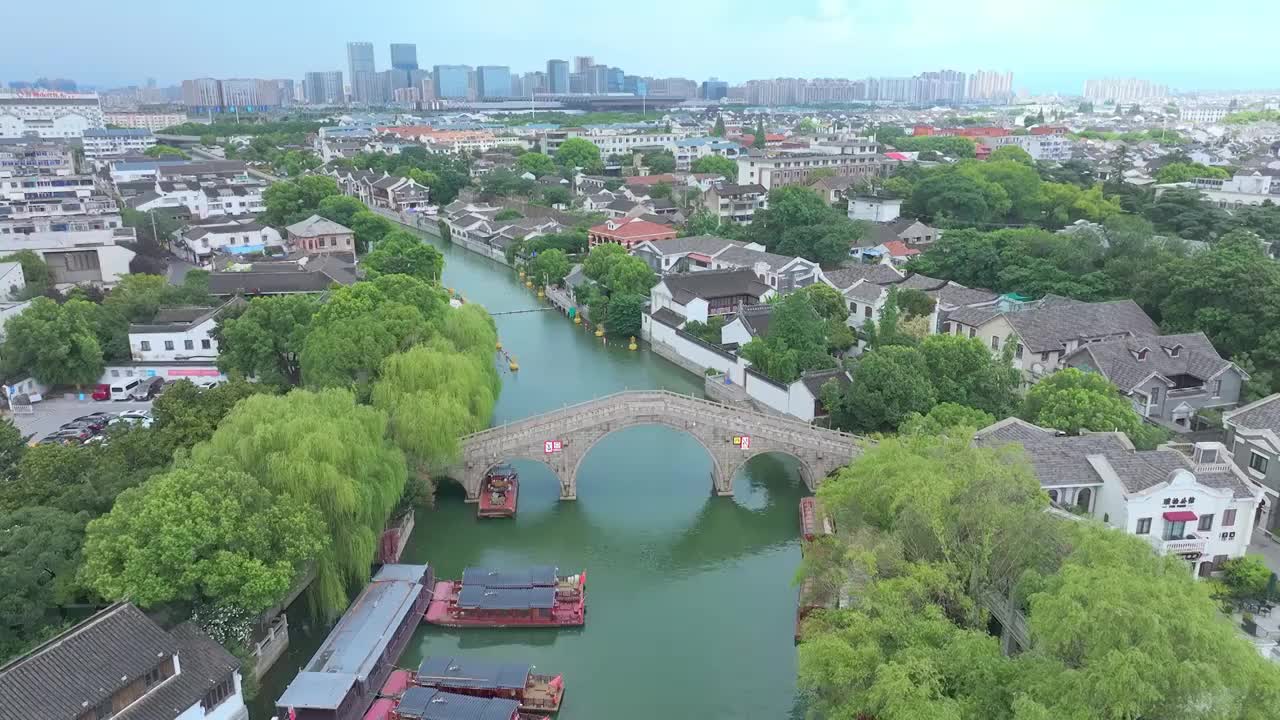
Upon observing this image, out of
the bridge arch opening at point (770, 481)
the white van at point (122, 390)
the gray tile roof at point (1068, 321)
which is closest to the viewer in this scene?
the bridge arch opening at point (770, 481)

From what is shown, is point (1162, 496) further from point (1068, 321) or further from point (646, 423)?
point (1068, 321)

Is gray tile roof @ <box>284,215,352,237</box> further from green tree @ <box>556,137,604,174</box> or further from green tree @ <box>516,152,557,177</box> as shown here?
green tree @ <box>556,137,604,174</box>

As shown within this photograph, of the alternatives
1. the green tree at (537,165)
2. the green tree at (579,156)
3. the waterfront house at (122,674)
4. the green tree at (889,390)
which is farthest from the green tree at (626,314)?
the green tree at (579,156)

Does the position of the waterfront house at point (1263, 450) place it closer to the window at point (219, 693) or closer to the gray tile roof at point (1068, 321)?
the gray tile roof at point (1068, 321)

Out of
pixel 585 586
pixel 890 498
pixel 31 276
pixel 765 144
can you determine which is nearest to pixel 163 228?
pixel 31 276

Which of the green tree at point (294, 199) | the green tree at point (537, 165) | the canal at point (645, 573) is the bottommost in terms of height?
the canal at point (645, 573)

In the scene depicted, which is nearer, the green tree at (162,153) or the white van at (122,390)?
the white van at (122,390)

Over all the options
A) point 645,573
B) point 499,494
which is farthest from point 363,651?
point 499,494

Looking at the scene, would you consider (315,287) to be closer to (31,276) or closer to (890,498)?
(31,276)
